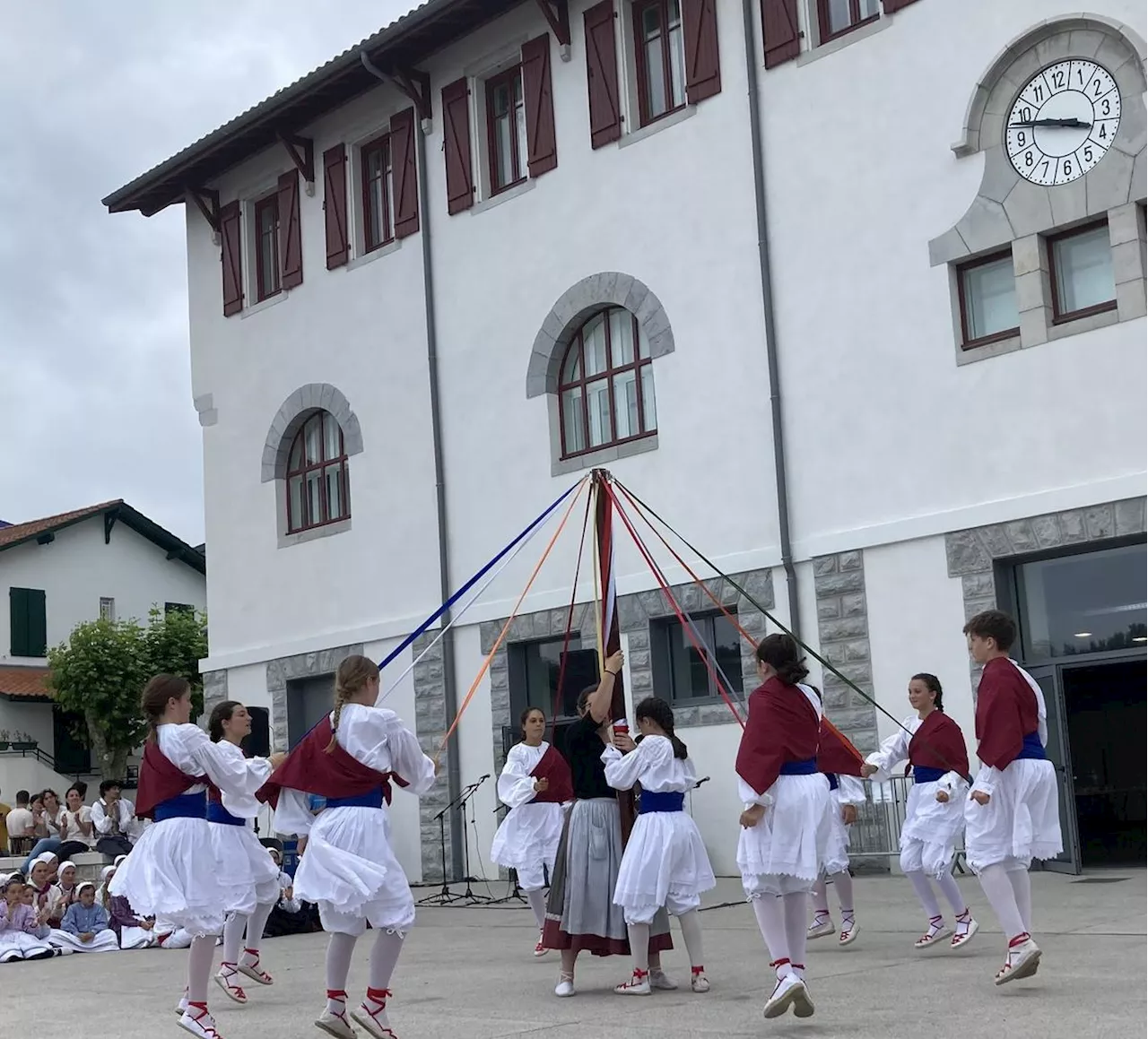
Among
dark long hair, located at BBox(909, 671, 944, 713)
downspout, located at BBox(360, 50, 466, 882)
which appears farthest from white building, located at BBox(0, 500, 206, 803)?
dark long hair, located at BBox(909, 671, 944, 713)

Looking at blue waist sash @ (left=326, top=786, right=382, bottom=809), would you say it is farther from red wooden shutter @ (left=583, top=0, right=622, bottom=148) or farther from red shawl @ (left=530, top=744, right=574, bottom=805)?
red wooden shutter @ (left=583, top=0, right=622, bottom=148)

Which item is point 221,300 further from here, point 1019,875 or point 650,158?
point 1019,875

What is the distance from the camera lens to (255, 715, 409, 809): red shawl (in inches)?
325

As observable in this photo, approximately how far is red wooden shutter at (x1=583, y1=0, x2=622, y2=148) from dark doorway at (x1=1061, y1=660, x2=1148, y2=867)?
8342 millimetres

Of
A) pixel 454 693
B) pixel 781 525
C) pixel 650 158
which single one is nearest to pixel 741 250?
→ pixel 650 158

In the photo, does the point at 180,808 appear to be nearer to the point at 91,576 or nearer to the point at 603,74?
the point at 603,74

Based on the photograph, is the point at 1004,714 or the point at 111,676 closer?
the point at 1004,714

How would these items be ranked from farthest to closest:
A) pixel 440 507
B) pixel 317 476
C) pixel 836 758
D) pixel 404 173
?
pixel 317 476, pixel 404 173, pixel 440 507, pixel 836 758

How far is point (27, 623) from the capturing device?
4288 centimetres

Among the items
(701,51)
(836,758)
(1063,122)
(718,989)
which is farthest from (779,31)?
(718,989)

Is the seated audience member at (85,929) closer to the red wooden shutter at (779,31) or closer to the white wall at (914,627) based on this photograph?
the white wall at (914,627)

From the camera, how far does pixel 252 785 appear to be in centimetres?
888

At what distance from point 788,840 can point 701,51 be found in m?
12.4

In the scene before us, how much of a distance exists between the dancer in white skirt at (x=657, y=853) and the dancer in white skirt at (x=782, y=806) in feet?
3.62
